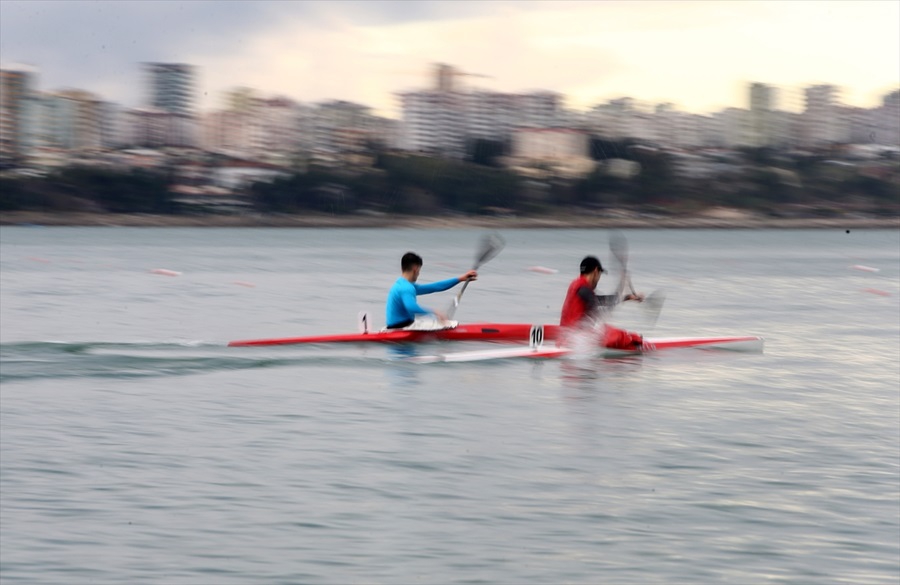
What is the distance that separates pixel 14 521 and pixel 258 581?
2119 mm

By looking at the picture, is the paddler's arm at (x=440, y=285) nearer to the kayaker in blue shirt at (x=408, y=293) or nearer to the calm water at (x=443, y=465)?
the kayaker in blue shirt at (x=408, y=293)

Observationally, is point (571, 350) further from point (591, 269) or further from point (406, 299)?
point (406, 299)

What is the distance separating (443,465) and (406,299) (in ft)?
17.9

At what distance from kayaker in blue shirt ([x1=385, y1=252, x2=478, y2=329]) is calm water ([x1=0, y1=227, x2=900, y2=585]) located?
50 centimetres

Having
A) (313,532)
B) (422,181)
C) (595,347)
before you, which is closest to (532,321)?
(595,347)

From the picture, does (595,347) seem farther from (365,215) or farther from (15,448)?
(365,215)

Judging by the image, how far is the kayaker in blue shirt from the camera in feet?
50.1

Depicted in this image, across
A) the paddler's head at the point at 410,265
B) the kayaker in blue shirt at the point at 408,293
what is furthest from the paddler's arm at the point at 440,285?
the paddler's head at the point at 410,265

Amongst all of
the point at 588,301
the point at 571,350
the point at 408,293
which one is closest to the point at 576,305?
the point at 588,301

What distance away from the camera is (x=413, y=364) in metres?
16.2

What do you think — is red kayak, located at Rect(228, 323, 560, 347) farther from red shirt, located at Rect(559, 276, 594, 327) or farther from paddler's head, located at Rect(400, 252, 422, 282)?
paddler's head, located at Rect(400, 252, 422, 282)

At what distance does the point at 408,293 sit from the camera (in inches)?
615

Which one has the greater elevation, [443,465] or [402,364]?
[402,364]

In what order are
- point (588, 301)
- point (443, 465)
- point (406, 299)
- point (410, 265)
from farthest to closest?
point (406, 299) → point (588, 301) → point (410, 265) → point (443, 465)
